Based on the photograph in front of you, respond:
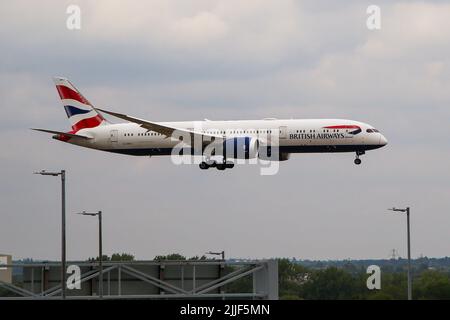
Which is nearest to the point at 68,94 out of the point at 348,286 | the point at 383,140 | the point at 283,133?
the point at 283,133

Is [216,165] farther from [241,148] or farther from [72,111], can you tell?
[72,111]

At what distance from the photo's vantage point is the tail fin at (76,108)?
114 metres

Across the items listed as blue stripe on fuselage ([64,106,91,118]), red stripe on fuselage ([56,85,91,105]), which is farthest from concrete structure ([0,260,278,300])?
red stripe on fuselage ([56,85,91,105])

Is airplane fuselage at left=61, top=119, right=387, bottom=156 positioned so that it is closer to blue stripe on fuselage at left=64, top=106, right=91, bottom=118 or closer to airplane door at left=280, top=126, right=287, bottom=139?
airplane door at left=280, top=126, right=287, bottom=139

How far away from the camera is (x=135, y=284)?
6047 centimetres

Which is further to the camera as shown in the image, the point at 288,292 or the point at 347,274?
the point at 288,292

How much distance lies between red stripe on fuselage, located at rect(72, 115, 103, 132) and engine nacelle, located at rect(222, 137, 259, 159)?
60.7ft

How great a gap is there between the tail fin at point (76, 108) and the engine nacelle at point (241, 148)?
1885 cm

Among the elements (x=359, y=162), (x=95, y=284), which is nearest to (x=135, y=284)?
(x=95, y=284)

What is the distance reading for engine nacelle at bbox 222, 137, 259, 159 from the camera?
9656 cm

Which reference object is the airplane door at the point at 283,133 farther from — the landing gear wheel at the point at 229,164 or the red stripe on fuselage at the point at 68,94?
the red stripe on fuselage at the point at 68,94
